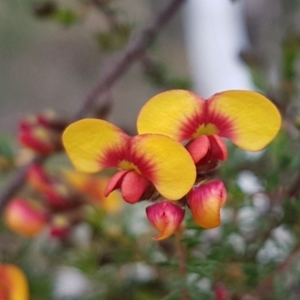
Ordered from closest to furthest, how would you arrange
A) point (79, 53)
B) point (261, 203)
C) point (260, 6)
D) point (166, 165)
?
point (166, 165), point (261, 203), point (260, 6), point (79, 53)

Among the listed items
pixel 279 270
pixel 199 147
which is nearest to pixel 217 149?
pixel 199 147

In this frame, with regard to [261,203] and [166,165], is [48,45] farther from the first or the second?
[166,165]

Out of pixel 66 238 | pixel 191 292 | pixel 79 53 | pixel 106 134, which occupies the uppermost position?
pixel 106 134

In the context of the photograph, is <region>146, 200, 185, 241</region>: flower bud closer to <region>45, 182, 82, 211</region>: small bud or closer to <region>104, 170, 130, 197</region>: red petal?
<region>104, 170, 130, 197</region>: red petal

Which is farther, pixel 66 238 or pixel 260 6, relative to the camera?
pixel 260 6

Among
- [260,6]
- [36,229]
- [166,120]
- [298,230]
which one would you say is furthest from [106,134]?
[260,6]

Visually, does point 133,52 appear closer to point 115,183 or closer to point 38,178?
point 38,178

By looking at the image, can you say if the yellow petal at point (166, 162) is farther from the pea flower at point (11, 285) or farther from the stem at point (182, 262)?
the pea flower at point (11, 285)
